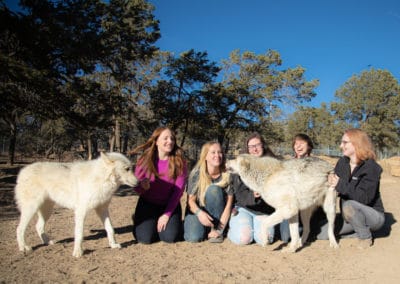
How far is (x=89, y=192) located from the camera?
4223 mm

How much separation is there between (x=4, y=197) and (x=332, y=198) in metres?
10.4

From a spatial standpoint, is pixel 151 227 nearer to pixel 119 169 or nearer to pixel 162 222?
pixel 162 222

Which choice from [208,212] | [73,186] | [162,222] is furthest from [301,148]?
[73,186]

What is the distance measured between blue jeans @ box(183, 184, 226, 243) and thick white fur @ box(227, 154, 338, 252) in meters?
0.51

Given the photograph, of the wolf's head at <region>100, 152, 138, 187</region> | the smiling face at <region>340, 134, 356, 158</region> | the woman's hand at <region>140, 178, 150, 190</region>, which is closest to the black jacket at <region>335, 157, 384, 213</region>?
the smiling face at <region>340, 134, 356, 158</region>

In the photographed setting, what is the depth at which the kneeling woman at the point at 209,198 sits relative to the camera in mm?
4977

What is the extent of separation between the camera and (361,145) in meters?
4.75

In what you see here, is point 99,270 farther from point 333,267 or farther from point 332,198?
point 332,198

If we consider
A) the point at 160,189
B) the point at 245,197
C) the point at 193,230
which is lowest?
the point at 193,230

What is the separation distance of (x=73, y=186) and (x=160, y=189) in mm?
1498

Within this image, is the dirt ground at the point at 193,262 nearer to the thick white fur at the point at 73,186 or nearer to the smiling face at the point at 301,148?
the thick white fur at the point at 73,186

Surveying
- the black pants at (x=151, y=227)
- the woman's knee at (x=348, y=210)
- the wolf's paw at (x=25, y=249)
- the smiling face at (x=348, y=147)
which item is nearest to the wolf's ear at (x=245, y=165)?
the black pants at (x=151, y=227)

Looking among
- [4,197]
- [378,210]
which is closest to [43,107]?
[4,197]

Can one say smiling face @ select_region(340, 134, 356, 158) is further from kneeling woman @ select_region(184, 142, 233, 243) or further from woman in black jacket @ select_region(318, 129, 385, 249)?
kneeling woman @ select_region(184, 142, 233, 243)
